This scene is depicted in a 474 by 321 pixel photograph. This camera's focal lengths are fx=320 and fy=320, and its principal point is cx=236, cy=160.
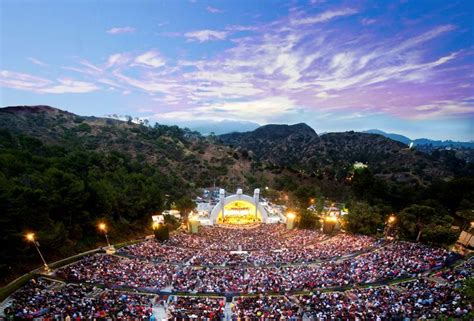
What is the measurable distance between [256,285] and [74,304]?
1132 centimetres

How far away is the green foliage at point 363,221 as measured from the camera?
123ft

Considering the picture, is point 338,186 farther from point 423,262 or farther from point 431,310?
point 431,310

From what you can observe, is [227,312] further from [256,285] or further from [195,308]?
[256,285]

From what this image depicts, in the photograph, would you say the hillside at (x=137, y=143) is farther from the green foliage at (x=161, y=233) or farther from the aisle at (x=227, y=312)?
the aisle at (x=227, y=312)

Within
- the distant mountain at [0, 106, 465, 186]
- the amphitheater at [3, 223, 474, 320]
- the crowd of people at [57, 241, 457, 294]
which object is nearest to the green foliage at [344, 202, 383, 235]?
the amphitheater at [3, 223, 474, 320]

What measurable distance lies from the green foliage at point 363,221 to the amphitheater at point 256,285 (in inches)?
234

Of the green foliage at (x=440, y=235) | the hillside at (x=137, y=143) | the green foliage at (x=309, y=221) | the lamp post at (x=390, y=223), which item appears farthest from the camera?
the hillside at (x=137, y=143)

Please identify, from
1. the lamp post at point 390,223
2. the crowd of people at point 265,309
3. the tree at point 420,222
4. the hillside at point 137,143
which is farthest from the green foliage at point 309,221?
the hillside at point 137,143

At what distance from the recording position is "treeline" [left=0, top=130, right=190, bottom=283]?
24453 millimetres

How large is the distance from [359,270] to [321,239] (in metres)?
14.0

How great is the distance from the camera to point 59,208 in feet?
103

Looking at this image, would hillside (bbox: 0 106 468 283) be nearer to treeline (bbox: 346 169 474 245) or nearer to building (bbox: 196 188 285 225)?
treeline (bbox: 346 169 474 245)

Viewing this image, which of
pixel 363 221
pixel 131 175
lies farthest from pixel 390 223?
pixel 131 175

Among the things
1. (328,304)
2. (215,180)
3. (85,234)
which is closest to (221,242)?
(85,234)
